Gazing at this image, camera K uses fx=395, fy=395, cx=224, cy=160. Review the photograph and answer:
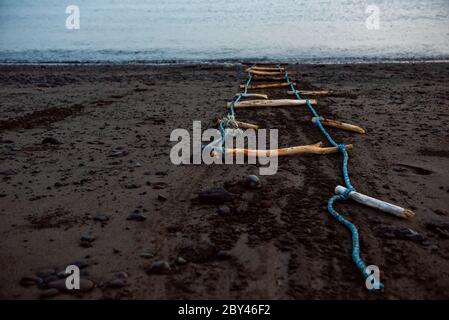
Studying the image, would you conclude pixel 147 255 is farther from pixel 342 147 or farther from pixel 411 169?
pixel 411 169

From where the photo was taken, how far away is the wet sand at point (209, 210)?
2830 mm

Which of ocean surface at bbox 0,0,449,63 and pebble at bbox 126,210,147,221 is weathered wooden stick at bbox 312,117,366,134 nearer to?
pebble at bbox 126,210,147,221

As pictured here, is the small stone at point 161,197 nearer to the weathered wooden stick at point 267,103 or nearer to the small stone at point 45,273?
the small stone at point 45,273

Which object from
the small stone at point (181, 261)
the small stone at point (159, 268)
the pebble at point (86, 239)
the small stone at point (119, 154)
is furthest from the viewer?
the small stone at point (119, 154)

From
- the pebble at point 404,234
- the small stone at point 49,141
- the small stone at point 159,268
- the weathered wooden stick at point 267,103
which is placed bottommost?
the small stone at point 159,268

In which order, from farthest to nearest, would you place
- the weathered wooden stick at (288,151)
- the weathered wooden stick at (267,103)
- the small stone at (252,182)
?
1. the weathered wooden stick at (267,103)
2. the weathered wooden stick at (288,151)
3. the small stone at (252,182)

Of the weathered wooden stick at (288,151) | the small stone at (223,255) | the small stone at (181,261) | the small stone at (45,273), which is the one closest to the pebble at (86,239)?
the small stone at (45,273)

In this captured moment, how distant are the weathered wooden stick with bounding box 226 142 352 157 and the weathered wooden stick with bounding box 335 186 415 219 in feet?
3.96

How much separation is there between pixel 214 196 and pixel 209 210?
0.61ft

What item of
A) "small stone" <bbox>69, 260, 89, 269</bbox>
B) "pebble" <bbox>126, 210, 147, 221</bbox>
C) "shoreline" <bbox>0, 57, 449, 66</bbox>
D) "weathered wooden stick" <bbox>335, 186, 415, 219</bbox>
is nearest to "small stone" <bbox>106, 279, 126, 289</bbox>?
"small stone" <bbox>69, 260, 89, 269</bbox>

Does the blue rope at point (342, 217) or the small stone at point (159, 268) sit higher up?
the blue rope at point (342, 217)

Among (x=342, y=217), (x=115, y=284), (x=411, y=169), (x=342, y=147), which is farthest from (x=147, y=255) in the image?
(x=411, y=169)

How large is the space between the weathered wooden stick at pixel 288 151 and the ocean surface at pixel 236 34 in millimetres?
11714

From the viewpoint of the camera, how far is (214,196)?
3.94 m
